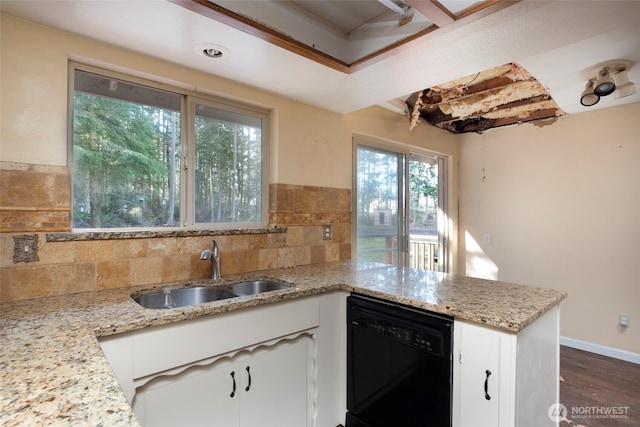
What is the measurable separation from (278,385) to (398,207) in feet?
7.69

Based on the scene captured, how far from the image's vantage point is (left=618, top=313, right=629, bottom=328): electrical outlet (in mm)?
2877

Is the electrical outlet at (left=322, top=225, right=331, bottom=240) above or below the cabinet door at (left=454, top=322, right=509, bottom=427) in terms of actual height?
above

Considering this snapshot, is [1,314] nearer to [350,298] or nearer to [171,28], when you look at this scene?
[171,28]

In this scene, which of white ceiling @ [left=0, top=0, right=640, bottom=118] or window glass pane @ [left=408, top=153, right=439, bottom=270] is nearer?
white ceiling @ [left=0, top=0, right=640, bottom=118]

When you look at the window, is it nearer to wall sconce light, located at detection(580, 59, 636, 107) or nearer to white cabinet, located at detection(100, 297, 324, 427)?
white cabinet, located at detection(100, 297, 324, 427)

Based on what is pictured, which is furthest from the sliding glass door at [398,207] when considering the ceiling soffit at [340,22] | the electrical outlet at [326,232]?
the ceiling soffit at [340,22]

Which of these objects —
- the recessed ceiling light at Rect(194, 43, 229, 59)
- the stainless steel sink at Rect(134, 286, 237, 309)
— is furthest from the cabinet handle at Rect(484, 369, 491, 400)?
the recessed ceiling light at Rect(194, 43, 229, 59)

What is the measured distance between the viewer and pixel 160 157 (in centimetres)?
197

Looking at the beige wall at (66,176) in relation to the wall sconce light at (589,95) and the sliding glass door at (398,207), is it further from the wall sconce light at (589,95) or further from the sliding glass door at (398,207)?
the wall sconce light at (589,95)

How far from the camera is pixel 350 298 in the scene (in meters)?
1.87

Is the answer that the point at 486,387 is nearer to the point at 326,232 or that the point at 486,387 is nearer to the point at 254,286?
the point at 254,286

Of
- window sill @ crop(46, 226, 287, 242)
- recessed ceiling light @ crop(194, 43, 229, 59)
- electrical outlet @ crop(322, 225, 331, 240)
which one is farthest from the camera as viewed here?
electrical outlet @ crop(322, 225, 331, 240)

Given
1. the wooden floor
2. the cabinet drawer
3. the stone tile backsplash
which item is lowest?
the wooden floor

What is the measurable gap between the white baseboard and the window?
3272 millimetres
